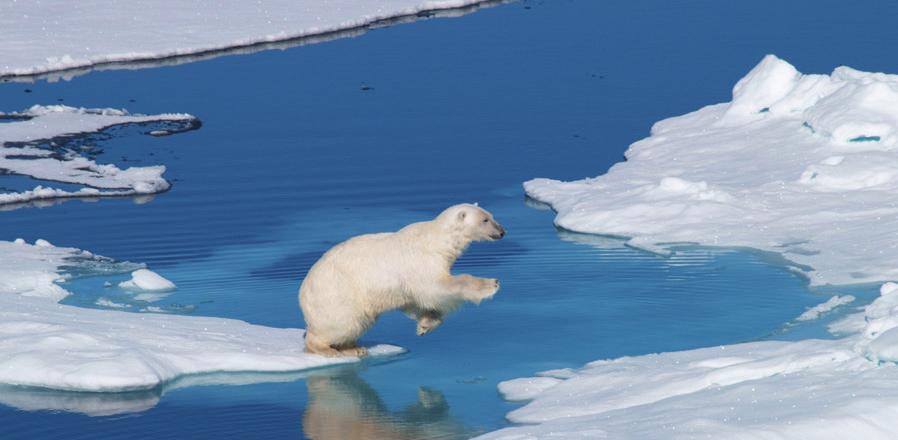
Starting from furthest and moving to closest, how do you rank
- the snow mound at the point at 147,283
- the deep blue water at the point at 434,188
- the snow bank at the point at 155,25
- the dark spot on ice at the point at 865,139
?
the snow bank at the point at 155,25
the dark spot on ice at the point at 865,139
the snow mound at the point at 147,283
the deep blue water at the point at 434,188

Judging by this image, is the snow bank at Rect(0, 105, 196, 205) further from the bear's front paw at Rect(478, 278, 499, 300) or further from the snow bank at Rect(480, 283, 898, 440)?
the snow bank at Rect(480, 283, 898, 440)

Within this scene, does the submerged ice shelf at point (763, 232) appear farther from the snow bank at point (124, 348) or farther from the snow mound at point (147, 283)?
the snow mound at point (147, 283)

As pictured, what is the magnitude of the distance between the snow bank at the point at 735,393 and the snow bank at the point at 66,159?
321 inches

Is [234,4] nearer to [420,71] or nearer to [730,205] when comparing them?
[420,71]

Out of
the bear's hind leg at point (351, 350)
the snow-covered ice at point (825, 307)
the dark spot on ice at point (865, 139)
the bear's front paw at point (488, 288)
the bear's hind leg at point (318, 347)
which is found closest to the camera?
the bear's front paw at point (488, 288)

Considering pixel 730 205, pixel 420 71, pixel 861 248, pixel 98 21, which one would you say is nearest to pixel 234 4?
pixel 98 21

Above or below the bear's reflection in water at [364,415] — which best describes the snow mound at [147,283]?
above

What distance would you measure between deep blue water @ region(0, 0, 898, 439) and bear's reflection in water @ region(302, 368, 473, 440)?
0.02 m

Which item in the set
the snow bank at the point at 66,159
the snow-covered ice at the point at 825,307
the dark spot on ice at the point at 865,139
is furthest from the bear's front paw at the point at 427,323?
the snow bank at the point at 66,159

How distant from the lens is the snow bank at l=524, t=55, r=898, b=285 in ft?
41.1

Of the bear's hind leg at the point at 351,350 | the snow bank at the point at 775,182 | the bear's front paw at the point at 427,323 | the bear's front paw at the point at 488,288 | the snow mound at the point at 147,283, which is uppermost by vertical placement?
the snow bank at the point at 775,182

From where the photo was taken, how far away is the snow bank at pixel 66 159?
16.1 m

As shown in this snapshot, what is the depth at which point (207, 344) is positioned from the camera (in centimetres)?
1016

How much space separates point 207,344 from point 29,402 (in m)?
1.29
